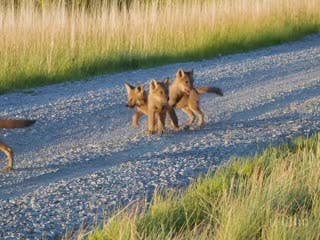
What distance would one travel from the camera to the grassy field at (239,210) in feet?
19.3

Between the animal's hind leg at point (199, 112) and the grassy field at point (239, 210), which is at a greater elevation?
the grassy field at point (239, 210)

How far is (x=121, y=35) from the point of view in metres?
17.6

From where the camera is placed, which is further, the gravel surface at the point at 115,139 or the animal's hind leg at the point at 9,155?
the animal's hind leg at the point at 9,155

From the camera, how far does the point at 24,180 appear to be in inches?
314

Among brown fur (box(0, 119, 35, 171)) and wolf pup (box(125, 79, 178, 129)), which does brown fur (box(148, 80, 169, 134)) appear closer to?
wolf pup (box(125, 79, 178, 129))

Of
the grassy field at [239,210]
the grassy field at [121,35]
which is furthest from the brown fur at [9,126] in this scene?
the grassy field at [121,35]

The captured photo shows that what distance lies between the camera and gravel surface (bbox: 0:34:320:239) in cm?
712

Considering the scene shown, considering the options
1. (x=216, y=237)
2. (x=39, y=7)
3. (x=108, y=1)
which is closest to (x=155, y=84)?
(x=216, y=237)

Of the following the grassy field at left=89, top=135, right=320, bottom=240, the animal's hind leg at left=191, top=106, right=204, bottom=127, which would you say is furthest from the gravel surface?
the grassy field at left=89, top=135, right=320, bottom=240

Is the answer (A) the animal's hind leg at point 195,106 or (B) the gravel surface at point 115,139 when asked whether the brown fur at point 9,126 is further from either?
(A) the animal's hind leg at point 195,106

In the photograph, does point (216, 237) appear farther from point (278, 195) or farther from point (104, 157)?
point (104, 157)

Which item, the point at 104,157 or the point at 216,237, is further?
the point at 104,157

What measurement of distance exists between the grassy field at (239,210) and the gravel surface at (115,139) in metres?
0.58

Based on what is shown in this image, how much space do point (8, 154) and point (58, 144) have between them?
55.6 inches
